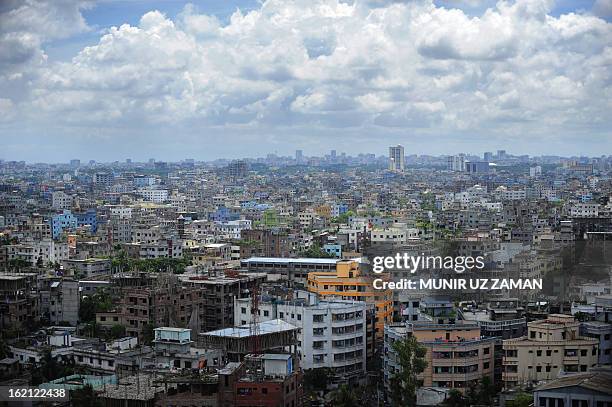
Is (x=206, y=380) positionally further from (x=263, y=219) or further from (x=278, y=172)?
(x=278, y=172)

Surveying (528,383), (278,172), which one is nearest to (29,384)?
(528,383)

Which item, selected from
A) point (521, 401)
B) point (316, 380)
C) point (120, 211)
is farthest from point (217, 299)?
point (120, 211)

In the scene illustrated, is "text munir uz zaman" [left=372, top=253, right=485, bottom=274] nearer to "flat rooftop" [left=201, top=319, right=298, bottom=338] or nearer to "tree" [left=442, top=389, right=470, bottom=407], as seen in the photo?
"flat rooftop" [left=201, top=319, right=298, bottom=338]

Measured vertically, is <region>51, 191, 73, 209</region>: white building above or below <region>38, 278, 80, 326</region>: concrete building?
above

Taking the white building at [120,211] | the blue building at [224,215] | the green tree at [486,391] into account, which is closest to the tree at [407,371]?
the green tree at [486,391]

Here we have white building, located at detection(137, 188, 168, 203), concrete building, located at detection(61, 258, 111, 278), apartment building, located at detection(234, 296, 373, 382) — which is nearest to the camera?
apartment building, located at detection(234, 296, 373, 382)

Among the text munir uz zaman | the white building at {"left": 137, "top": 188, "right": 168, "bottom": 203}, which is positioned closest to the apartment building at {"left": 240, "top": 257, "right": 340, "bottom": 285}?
the text munir uz zaman

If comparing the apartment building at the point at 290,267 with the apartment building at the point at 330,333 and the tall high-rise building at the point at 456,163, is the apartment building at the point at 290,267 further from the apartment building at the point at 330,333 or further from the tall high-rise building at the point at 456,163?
the tall high-rise building at the point at 456,163
